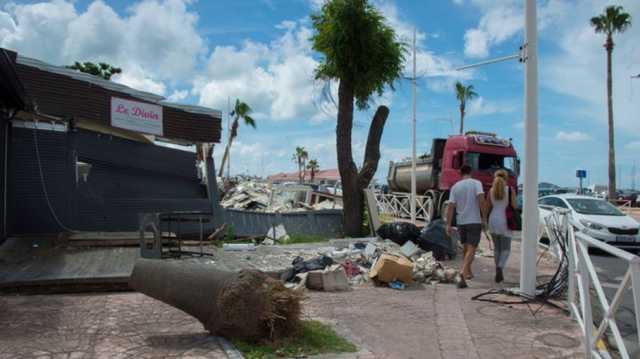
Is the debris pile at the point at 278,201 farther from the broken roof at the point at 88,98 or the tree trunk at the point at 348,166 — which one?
the broken roof at the point at 88,98

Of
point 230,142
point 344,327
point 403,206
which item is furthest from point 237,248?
point 230,142

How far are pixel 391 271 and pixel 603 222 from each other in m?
8.26

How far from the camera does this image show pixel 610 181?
3597 centimetres

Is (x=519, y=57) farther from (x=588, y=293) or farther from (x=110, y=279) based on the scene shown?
(x=110, y=279)

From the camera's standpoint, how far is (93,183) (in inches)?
451

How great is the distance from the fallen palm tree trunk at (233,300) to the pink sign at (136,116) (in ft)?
23.9

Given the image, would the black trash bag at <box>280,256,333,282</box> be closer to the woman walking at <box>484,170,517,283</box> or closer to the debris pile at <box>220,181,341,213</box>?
the woman walking at <box>484,170,517,283</box>

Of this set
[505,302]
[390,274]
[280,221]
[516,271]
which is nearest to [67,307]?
[390,274]

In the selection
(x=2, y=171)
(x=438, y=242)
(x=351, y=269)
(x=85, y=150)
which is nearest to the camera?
(x=351, y=269)

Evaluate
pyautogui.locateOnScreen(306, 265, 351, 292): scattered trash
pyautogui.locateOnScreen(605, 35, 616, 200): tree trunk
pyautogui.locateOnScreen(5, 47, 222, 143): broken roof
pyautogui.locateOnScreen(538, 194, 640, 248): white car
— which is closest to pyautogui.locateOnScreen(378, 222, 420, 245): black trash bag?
pyautogui.locateOnScreen(538, 194, 640, 248): white car

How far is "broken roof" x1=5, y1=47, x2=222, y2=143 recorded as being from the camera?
34.3 feet

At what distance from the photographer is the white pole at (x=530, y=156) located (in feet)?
23.0

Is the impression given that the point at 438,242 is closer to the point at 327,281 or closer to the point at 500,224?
the point at 500,224

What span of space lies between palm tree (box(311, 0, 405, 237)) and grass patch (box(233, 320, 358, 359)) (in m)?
9.93
